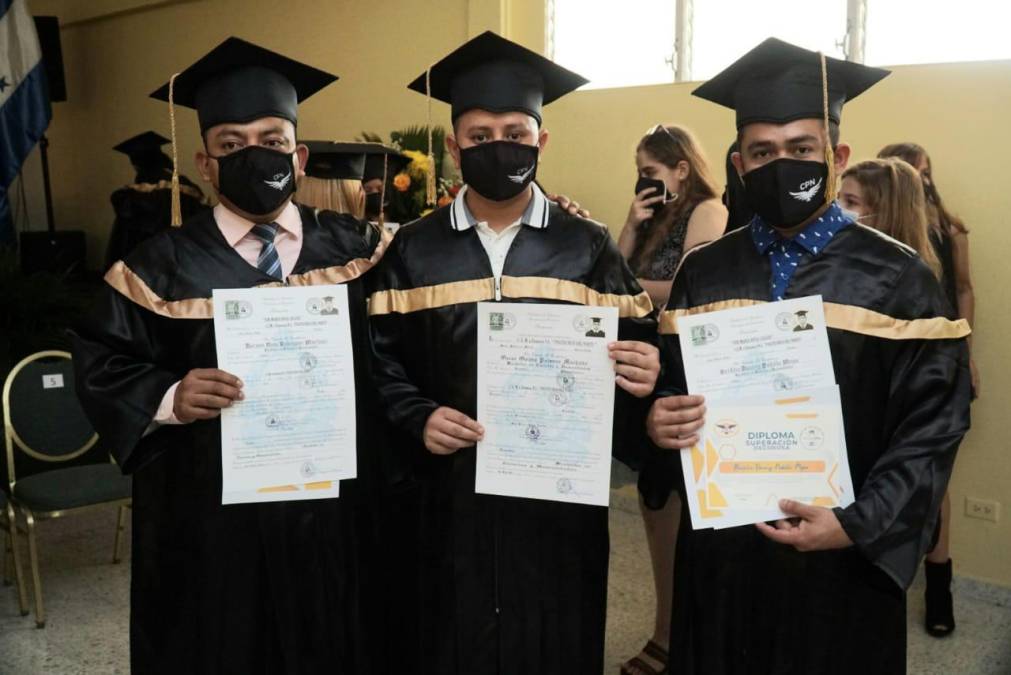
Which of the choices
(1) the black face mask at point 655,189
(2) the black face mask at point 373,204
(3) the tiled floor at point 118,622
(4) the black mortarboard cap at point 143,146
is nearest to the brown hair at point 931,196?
(1) the black face mask at point 655,189

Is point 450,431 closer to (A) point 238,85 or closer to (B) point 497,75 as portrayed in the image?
(B) point 497,75

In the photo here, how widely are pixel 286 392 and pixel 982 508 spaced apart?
3.49 meters

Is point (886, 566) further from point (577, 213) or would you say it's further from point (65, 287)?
point (65, 287)

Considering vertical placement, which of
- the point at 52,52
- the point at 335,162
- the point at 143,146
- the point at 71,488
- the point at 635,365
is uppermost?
the point at 52,52

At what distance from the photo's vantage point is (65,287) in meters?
5.41

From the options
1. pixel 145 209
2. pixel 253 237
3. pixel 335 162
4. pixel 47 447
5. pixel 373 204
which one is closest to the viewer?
pixel 253 237

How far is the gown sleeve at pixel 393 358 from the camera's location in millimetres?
2092

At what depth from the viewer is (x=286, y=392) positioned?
198 centimetres

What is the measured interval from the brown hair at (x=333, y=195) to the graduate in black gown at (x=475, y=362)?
98cm

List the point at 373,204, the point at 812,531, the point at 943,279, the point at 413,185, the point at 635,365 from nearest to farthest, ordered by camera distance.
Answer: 1. the point at 812,531
2. the point at 635,365
3. the point at 943,279
4. the point at 373,204
5. the point at 413,185

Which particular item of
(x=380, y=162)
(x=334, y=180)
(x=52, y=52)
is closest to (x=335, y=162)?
(x=334, y=180)

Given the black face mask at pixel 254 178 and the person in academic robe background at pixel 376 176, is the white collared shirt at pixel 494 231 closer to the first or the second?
the black face mask at pixel 254 178

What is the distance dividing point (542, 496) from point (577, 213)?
73 centimetres

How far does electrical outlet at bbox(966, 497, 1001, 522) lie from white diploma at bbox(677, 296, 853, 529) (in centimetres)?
284
